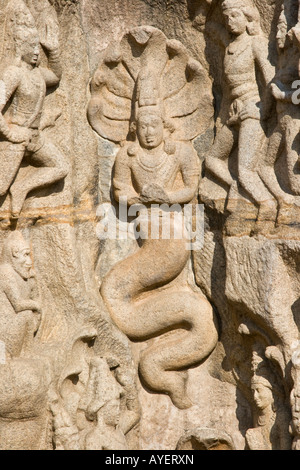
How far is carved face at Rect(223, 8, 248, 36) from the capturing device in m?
6.88

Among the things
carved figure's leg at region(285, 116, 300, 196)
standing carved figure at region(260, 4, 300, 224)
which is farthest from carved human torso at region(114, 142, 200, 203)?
carved figure's leg at region(285, 116, 300, 196)

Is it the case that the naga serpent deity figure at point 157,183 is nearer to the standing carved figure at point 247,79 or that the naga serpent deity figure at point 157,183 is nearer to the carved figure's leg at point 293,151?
the standing carved figure at point 247,79

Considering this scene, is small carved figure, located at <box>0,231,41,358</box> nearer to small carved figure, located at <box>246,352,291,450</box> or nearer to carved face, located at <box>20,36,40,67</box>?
carved face, located at <box>20,36,40,67</box>

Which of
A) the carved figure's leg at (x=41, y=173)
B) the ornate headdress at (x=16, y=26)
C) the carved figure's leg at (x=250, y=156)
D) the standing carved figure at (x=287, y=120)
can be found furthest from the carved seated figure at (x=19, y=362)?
the standing carved figure at (x=287, y=120)

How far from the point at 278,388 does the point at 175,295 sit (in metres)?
1.10

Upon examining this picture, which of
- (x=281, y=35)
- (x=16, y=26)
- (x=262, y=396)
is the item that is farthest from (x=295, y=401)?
(x=16, y=26)

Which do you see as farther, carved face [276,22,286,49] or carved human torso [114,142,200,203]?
carved human torso [114,142,200,203]

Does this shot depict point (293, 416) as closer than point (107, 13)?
Yes

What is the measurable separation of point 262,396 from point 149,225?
1.62m

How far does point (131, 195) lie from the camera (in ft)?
23.8

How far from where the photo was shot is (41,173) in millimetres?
6840

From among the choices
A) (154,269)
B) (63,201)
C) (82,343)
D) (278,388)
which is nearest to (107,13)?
(63,201)

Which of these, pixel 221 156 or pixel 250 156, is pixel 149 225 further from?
pixel 250 156

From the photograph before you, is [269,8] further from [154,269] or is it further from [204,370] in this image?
[204,370]
